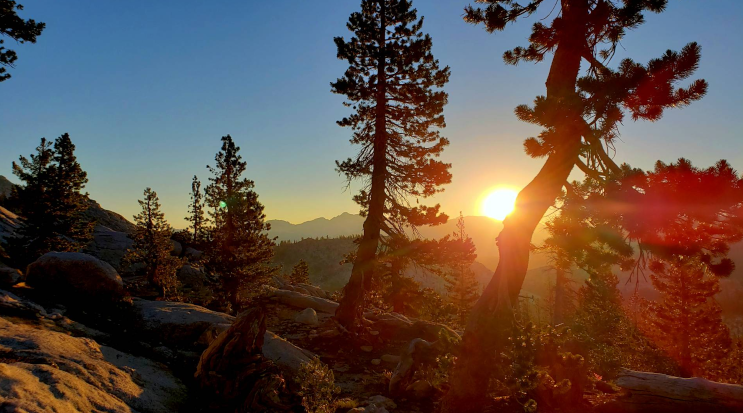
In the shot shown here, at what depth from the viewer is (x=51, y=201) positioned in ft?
82.5

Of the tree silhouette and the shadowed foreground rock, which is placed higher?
the tree silhouette

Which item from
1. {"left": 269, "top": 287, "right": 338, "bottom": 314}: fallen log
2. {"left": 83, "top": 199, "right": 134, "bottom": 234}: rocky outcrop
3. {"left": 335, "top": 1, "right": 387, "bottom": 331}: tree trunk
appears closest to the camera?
{"left": 335, "top": 1, "right": 387, "bottom": 331}: tree trunk

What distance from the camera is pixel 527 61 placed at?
8.30 meters

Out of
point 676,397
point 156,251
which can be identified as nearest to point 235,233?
point 156,251

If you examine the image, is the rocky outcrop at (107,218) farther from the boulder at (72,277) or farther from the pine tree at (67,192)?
the boulder at (72,277)

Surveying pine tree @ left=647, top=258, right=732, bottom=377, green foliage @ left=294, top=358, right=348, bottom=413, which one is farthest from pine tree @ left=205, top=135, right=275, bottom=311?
pine tree @ left=647, top=258, right=732, bottom=377

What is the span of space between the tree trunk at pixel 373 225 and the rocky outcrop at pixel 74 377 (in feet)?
24.3

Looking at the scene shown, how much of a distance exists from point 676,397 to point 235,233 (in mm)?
20956

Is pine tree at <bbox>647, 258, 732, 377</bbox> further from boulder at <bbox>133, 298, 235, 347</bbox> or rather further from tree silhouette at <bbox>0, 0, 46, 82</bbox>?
tree silhouette at <bbox>0, 0, 46, 82</bbox>

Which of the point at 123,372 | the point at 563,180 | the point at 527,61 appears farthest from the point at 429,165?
the point at 123,372

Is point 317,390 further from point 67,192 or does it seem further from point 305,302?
point 67,192

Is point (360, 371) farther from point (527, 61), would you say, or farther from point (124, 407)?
point (527, 61)

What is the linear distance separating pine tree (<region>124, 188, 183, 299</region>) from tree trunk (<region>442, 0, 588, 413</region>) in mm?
16615

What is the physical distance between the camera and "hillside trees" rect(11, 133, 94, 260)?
24.1 m
